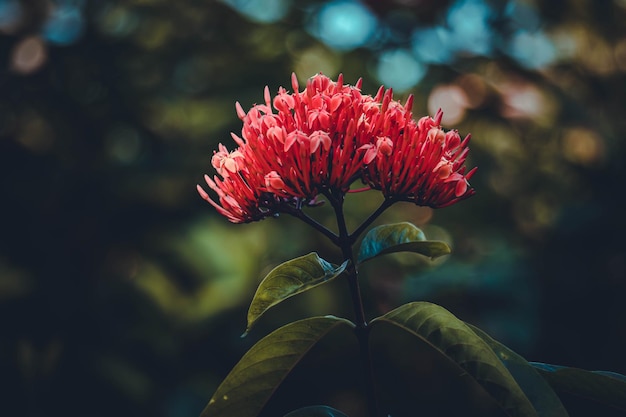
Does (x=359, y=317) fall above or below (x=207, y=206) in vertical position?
above

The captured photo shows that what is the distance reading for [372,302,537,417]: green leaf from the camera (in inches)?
33.8

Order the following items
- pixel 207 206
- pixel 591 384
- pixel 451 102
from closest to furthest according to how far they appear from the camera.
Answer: pixel 591 384 → pixel 207 206 → pixel 451 102

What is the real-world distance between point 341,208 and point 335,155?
0.30 ft

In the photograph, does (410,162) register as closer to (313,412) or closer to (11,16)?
(313,412)

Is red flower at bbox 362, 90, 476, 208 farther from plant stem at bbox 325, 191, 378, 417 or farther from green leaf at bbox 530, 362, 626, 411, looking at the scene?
green leaf at bbox 530, 362, 626, 411

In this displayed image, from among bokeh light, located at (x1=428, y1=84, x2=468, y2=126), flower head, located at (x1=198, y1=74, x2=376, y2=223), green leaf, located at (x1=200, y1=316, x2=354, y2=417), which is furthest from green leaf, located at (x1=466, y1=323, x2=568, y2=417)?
bokeh light, located at (x1=428, y1=84, x2=468, y2=126)

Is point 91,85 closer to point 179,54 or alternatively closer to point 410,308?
point 179,54

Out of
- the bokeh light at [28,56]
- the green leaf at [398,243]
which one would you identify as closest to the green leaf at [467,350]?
the green leaf at [398,243]

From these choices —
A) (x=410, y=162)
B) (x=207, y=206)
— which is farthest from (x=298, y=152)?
(x=207, y=206)

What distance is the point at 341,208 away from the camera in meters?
1.04

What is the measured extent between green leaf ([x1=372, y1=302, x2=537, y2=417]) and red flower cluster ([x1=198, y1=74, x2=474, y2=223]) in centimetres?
→ 23

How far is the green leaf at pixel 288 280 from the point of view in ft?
3.05

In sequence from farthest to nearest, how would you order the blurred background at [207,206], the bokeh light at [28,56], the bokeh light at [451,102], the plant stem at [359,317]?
the bokeh light at [451,102], the bokeh light at [28,56], the blurred background at [207,206], the plant stem at [359,317]

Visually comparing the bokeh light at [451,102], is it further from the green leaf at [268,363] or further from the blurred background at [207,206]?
the green leaf at [268,363]
